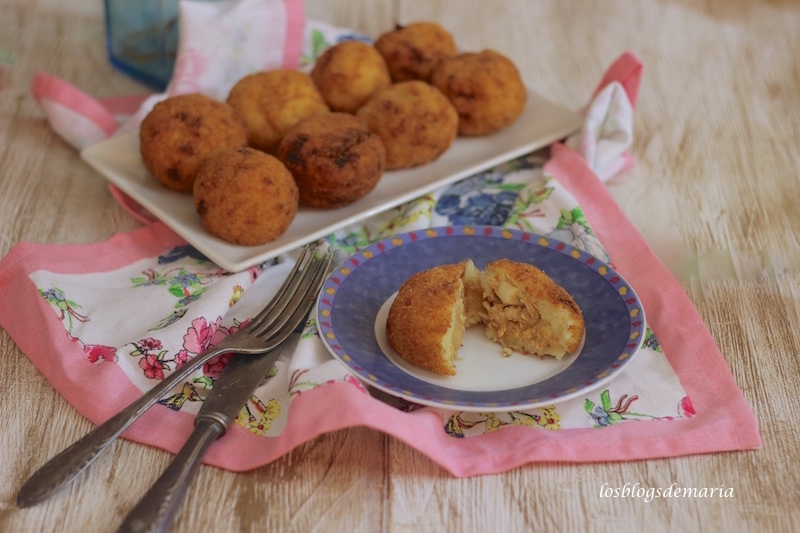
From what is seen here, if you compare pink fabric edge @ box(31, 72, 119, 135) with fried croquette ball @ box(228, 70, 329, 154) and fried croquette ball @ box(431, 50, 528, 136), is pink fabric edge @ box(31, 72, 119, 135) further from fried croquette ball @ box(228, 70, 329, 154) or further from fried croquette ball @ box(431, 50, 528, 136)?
fried croquette ball @ box(431, 50, 528, 136)

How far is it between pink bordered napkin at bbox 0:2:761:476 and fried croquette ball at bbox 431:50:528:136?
157mm

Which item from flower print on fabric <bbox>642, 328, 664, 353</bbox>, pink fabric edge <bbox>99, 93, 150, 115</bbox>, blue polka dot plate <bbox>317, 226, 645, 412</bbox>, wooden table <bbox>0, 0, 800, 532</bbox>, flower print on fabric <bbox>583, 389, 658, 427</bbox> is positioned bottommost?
pink fabric edge <bbox>99, 93, 150, 115</bbox>

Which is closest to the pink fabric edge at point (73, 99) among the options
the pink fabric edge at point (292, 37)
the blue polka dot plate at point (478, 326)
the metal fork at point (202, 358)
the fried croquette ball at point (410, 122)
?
the pink fabric edge at point (292, 37)

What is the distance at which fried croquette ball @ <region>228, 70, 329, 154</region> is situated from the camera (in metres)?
2.12

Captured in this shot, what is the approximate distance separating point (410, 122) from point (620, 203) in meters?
0.54

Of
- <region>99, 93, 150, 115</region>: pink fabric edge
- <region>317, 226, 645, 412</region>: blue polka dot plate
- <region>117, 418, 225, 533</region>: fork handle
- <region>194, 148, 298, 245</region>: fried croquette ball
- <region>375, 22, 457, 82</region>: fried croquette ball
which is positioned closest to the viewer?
<region>117, 418, 225, 533</region>: fork handle

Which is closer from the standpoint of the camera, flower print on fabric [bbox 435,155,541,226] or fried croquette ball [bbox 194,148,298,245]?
fried croquette ball [bbox 194,148,298,245]

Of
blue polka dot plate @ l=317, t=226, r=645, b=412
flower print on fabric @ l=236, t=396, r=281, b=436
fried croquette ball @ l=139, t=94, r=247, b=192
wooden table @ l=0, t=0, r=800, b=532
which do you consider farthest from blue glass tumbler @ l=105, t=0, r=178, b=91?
flower print on fabric @ l=236, t=396, r=281, b=436

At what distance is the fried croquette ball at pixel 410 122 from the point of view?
6.90 feet

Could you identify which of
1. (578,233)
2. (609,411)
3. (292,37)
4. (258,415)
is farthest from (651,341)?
(292,37)

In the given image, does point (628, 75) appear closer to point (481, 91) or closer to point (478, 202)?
point (481, 91)

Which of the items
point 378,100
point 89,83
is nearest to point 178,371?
point 378,100

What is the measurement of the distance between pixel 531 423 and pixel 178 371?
573 mm

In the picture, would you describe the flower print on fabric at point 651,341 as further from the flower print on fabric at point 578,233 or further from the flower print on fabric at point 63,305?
the flower print on fabric at point 63,305
